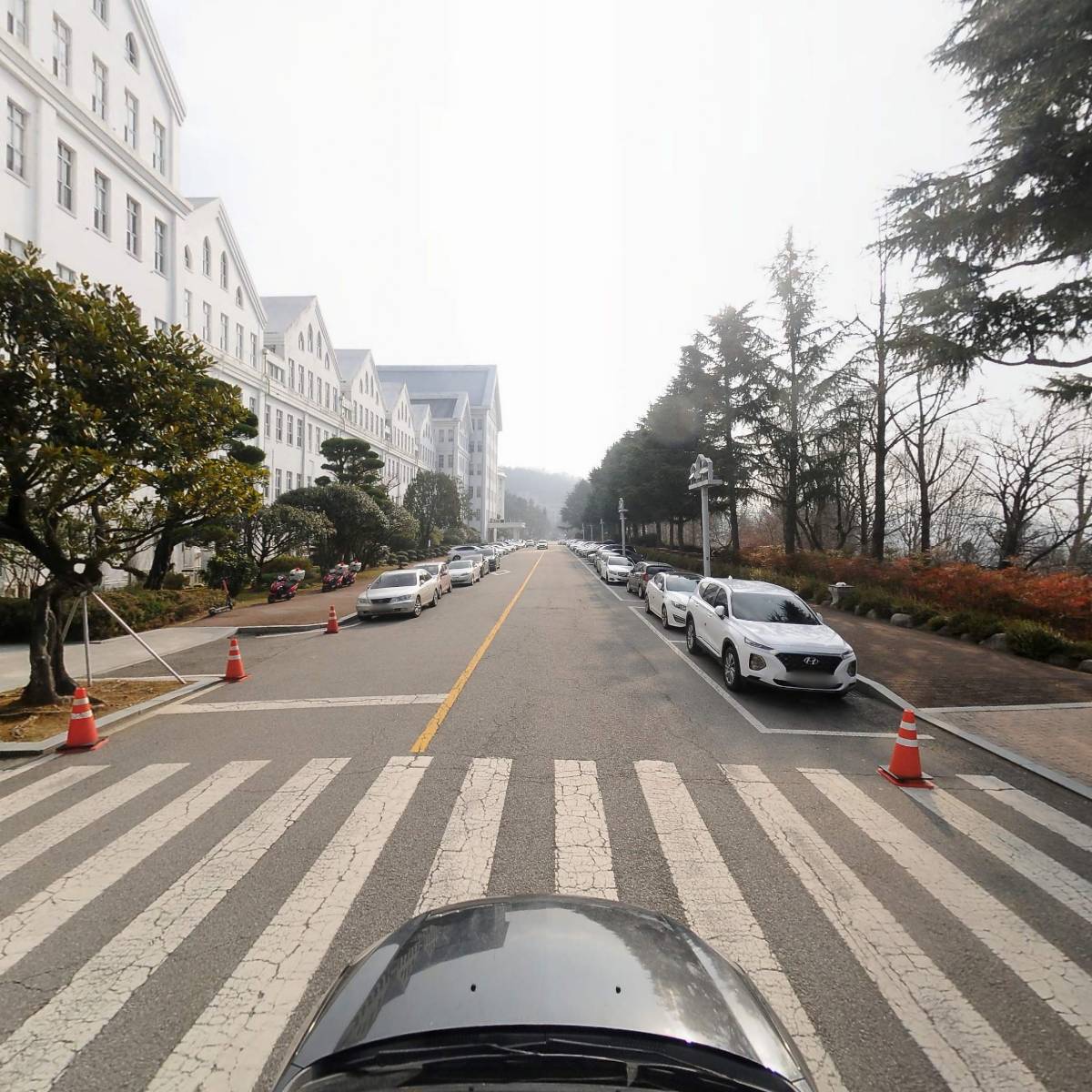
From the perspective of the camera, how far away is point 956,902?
407cm

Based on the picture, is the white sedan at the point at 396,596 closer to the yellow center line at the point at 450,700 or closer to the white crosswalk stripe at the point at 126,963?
the yellow center line at the point at 450,700

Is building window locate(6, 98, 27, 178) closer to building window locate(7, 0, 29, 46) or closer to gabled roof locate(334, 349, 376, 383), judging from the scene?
building window locate(7, 0, 29, 46)

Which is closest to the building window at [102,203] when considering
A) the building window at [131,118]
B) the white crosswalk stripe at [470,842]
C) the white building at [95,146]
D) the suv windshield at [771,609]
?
the white building at [95,146]

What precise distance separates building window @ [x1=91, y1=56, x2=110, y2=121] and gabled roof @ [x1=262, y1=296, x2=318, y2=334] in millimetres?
19527

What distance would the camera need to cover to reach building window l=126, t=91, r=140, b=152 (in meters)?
25.3

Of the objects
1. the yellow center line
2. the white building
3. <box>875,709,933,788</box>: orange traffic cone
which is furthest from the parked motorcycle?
<box>875,709,933,788</box>: orange traffic cone

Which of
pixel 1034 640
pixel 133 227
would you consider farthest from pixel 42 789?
pixel 133 227

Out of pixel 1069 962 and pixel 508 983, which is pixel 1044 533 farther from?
pixel 508 983

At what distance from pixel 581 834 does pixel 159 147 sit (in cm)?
3492

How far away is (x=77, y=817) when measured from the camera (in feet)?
17.7

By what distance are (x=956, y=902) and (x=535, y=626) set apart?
13.0 meters

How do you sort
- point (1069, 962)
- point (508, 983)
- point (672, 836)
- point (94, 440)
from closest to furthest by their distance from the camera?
point (508, 983), point (1069, 962), point (672, 836), point (94, 440)

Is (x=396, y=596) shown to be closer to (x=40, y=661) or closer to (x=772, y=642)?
(x=40, y=661)

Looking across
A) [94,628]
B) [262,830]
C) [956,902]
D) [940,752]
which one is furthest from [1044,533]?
[94,628]
